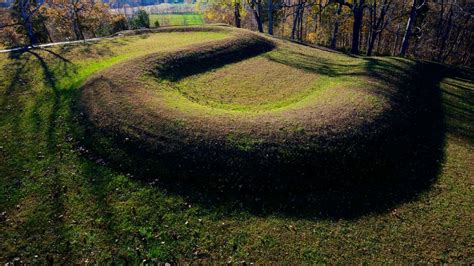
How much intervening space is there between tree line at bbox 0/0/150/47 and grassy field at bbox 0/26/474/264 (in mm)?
26962

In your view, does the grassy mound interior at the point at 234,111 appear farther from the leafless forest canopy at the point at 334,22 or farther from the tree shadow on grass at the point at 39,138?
the leafless forest canopy at the point at 334,22

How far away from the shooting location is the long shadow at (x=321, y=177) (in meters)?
11.0

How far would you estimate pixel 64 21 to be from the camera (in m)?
42.7

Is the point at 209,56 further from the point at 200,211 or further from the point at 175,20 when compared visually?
the point at 175,20

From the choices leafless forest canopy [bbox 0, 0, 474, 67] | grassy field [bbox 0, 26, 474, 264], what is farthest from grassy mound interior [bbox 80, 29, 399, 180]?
leafless forest canopy [bbox 0, 0, 474, 67]

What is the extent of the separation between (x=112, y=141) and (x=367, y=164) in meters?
11.4

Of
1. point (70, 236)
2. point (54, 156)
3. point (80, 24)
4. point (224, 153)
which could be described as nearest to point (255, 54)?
point (224, 153)

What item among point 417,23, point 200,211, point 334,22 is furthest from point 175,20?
point 200,211

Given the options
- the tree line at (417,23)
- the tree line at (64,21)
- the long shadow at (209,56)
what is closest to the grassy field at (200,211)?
the long shadow at (209,56)

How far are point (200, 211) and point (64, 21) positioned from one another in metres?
44.4

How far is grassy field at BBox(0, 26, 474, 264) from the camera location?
921cm

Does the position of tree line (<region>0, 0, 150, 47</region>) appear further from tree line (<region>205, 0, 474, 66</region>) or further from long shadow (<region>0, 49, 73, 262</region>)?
long shadow (<region>0, 49, 73, 262</region>)

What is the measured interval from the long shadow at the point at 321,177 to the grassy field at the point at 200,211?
64 mm

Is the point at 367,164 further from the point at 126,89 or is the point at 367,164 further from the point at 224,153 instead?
the point at 126,89
